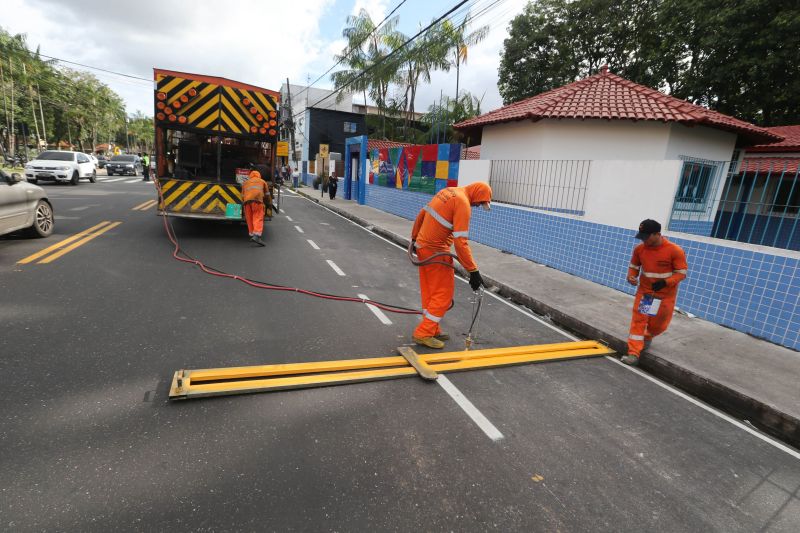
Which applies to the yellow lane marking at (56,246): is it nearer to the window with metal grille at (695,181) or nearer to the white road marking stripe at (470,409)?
the white road marking stripe at (470,409)

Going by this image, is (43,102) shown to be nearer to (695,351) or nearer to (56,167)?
(56,167)

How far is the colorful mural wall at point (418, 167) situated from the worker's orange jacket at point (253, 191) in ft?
19.7

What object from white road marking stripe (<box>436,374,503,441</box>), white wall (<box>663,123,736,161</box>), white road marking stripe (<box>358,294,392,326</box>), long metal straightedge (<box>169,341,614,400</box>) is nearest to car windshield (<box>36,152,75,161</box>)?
white road marking stripe (<box>358,294,392,326</box>)

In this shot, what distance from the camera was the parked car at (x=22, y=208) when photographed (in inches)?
275

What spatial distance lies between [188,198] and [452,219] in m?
7.46

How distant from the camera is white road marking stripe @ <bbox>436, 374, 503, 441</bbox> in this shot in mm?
3121

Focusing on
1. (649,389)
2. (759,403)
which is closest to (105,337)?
(649,389)

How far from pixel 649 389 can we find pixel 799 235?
839cm

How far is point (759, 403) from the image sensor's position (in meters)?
3.73

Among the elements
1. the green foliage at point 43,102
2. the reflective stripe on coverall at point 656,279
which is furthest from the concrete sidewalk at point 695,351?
the green foliage at point 43,102

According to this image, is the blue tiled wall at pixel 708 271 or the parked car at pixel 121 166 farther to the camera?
the parked car at pixel 121 166

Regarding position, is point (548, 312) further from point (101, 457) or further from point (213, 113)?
point (213, 113)

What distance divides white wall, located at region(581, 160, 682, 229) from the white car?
2376 cm

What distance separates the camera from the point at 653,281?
4527 mm
